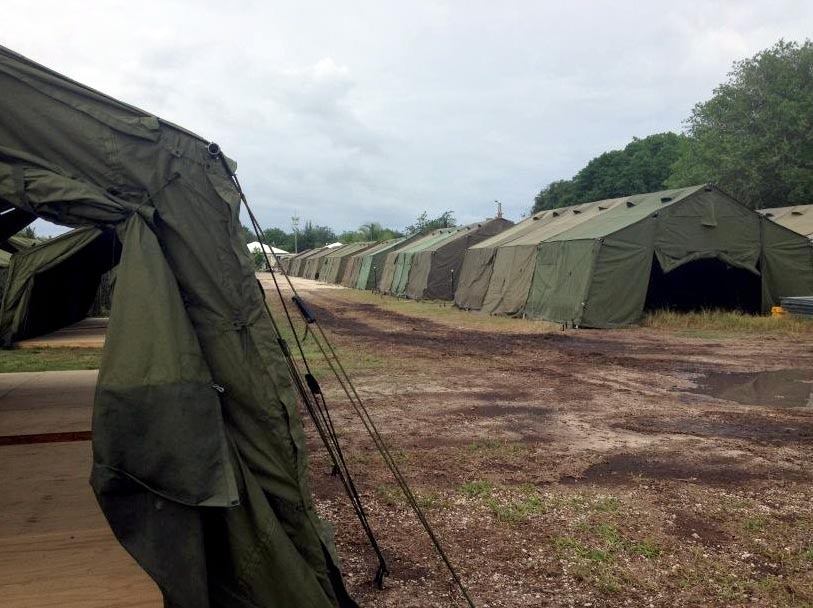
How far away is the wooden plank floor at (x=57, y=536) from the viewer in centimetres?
248

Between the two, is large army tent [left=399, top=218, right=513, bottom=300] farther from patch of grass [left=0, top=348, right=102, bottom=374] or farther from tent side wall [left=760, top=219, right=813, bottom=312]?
patch of grass [left=0, top=348, right=102, bottom=374]

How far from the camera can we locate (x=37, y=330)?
12.4 m

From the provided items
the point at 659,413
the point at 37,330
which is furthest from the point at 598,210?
the point at 37,330

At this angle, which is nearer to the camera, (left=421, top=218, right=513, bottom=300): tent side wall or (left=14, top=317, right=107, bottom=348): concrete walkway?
(left=14, top=317, right=107, bottom=348): concrete walkway

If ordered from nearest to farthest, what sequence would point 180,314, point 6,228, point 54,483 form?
point 180,314
point 54,483
point 6,228

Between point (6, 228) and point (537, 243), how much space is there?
46.0 ft

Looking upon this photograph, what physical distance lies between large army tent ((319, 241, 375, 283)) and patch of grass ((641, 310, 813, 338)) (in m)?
31.2

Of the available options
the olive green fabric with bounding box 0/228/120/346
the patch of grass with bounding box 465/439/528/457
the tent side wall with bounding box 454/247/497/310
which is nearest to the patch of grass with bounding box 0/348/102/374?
the olive green fabric with bounding box 0/228/120/346

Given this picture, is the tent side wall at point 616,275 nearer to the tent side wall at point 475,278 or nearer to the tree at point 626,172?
the tent side wall at point 475,278

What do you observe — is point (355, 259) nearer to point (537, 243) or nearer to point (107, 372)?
point (537, 243)

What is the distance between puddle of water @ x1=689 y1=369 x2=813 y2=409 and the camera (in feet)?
25.3

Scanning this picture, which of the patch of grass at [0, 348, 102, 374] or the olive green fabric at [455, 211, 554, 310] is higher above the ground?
the olive green fabric at [455, 211, 554, 310]

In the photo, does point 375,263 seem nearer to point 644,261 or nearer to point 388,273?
point 388,273

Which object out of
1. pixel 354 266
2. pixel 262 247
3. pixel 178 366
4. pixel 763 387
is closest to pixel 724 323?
pixel 763 387
